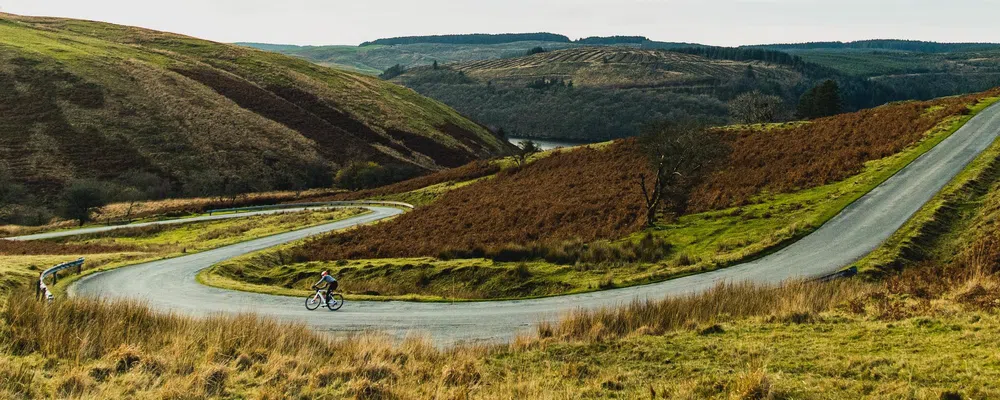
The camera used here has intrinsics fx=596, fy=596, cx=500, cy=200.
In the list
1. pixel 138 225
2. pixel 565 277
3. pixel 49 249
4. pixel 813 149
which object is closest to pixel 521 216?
pixel 565 277

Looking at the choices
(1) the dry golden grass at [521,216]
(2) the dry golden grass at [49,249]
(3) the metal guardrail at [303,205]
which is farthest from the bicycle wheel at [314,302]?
(3) the metal guardrail at [303,205]

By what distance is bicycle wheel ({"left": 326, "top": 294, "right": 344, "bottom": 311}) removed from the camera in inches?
830

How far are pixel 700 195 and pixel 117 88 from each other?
352 feet

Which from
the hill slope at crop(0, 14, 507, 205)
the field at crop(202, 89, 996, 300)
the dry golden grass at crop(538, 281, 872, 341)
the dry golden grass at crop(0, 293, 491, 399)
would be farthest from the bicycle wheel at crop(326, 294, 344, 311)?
the hill slope at crop(0, 14, 507, 205)

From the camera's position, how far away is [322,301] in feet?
70.2

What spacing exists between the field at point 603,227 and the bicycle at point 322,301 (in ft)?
7.20

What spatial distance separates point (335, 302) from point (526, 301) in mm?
6920

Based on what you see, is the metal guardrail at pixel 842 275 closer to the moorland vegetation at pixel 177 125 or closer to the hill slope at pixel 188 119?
the moorland vegetation at pixel 177 125

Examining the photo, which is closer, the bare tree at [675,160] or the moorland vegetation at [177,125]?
the bare tree at [675,160]

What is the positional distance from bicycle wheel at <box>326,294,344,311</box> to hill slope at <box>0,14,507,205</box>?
236ft

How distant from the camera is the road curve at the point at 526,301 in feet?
58.4

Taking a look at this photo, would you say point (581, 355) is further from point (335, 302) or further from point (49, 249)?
point (49, 249)

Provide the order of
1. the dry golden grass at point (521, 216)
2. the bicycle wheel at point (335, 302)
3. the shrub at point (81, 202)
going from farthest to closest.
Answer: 1. the shrub at point (81, 202)
2. the dry golden grass at point (521, 216)
3. the bicycle wheel at point (335, 302)

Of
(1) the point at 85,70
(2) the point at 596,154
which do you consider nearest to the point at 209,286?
(2) the point at 596,154
